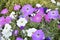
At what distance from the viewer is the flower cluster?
210cm

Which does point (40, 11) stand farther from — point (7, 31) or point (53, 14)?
point (7, 31)

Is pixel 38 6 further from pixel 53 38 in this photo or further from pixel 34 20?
pixel 53 38

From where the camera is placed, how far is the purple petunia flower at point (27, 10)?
7.41 ft

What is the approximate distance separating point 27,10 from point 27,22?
0.16m

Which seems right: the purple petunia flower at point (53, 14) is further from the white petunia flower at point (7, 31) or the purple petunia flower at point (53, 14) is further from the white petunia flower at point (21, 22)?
the white petunia flower at point (7, 31)

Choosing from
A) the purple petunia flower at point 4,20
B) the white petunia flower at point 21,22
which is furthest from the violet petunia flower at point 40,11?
the purple petunia flower at point 4,20

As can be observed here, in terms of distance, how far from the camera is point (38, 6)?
2.33 m

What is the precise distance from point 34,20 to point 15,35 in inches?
9.0

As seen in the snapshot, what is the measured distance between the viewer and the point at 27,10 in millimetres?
2289

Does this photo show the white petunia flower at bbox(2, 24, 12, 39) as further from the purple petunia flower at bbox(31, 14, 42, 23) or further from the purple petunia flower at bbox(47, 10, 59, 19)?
the purple petunia flower at bbox(47, 10, 59, 19)

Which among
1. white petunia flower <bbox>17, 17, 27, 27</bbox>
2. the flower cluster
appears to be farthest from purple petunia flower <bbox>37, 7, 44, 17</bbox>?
white petunia flower <bbox>17, 17, 27, 27</bbox>

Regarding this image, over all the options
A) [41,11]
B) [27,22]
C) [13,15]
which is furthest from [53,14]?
[13,15]

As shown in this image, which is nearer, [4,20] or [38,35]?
[38,35]

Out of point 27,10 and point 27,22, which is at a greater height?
point 27,10
